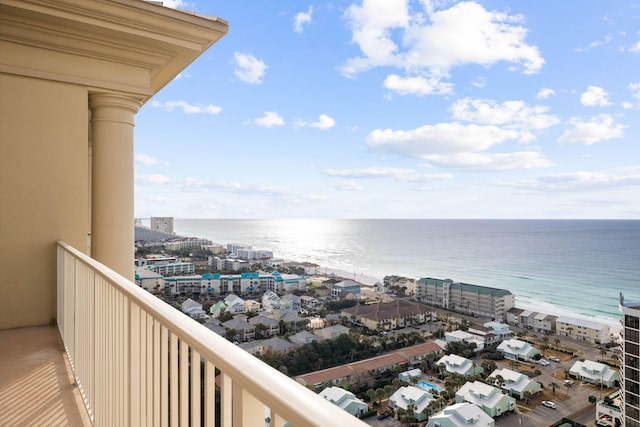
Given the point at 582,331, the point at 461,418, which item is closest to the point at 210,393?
the point at 461,418

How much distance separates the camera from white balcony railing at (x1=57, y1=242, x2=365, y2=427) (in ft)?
1.49

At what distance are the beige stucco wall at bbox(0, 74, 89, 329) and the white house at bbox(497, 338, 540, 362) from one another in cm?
1185

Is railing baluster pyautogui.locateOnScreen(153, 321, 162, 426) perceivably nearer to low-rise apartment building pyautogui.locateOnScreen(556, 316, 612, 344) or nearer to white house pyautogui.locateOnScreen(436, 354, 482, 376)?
A: white house pyautogui.locateOnScreen(436, 354, 482, 376)

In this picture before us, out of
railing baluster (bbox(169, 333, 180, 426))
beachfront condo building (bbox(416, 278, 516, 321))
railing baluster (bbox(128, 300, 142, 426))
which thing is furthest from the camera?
beachfront condo building (bbox(416, 278, 516, 321))

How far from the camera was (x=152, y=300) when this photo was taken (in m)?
1.05

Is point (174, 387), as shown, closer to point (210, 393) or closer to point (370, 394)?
point (210, 393)

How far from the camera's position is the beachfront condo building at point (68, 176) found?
81.8 inches

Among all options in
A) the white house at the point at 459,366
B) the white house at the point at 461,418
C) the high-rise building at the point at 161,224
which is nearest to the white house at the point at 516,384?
the white house at the point at 459,366

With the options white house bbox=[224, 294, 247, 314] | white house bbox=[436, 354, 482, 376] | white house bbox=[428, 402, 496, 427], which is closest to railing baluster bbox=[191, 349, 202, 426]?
white house bbox=[428, 402, 496, 427]

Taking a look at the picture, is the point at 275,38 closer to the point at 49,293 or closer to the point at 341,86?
the point at 49,293

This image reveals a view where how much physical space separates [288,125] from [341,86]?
48.3ft

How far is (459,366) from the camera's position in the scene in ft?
32.9

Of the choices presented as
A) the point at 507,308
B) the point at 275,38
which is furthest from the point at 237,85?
the point at 507,308

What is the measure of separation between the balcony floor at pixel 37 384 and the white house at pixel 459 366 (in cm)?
945
